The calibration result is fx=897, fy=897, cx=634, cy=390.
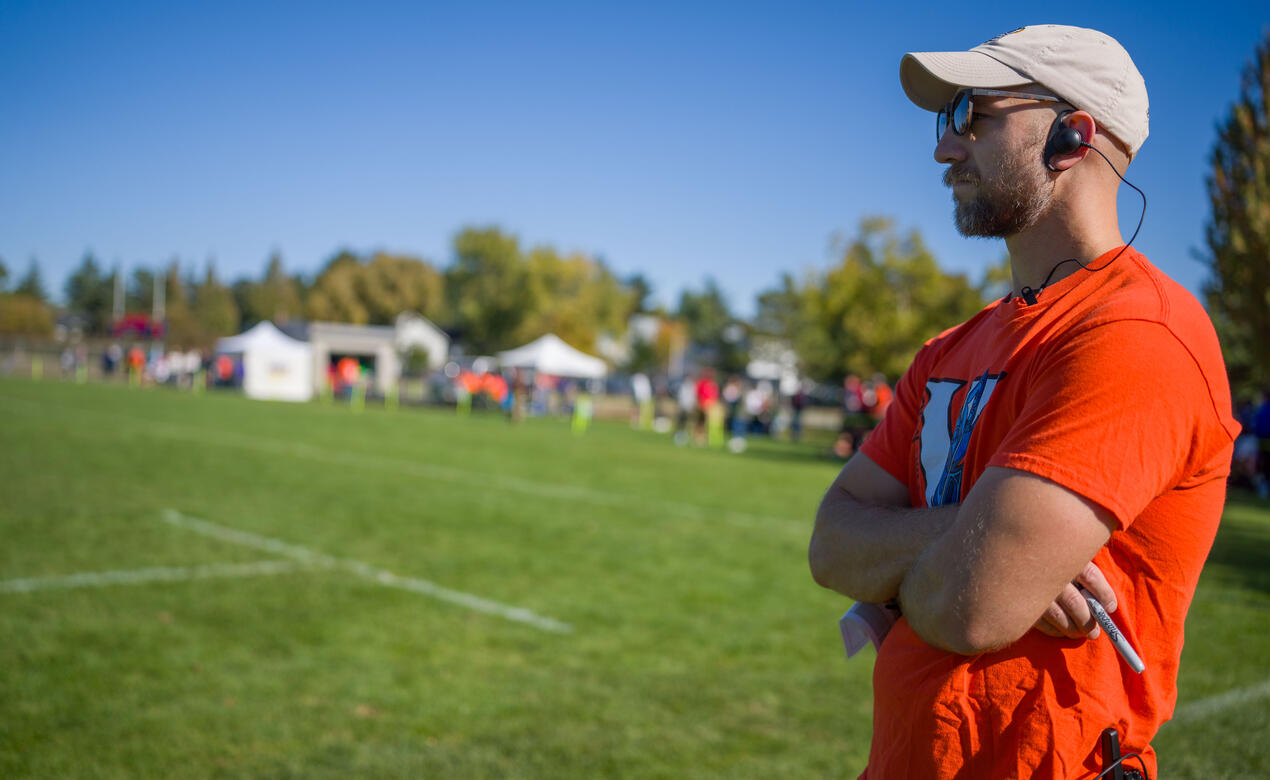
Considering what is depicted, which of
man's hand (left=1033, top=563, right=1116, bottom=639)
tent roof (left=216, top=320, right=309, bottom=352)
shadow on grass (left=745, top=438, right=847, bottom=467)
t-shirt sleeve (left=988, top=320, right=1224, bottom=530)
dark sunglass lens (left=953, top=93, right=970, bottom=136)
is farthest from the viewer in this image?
tent roof (left=216, top=320, right=309, bottom=352)

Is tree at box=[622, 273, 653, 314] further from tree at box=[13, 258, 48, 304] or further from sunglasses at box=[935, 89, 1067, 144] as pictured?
sunglasses at box=[935, 89, 1067, 144]

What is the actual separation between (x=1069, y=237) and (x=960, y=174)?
236 millimetres

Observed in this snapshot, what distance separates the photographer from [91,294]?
380 ft

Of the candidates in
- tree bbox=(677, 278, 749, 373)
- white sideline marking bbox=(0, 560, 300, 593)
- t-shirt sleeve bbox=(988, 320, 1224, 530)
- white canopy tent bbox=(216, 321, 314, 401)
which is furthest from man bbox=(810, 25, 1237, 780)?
tree bbox=(677, 278, 749, 373)

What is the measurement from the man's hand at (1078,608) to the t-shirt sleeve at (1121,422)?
5.8 inches

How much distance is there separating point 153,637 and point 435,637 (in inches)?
70.7

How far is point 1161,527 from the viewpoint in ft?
4.88

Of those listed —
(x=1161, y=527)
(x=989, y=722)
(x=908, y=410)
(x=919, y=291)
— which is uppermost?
(x=919, y=291)

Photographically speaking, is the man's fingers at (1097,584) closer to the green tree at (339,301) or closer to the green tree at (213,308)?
the green tree at (339,301)

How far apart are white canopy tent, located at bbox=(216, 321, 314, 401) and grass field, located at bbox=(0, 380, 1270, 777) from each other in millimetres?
31821

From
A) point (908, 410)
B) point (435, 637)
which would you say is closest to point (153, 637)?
point (435, 637)

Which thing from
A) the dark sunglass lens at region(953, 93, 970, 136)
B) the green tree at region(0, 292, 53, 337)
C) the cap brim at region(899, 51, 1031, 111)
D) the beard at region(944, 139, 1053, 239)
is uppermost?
the green tree at region(0, 292, 53, 337)

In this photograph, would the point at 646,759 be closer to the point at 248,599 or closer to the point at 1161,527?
the point at 1161,527

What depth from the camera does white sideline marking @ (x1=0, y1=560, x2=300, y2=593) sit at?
6883 millimetres
